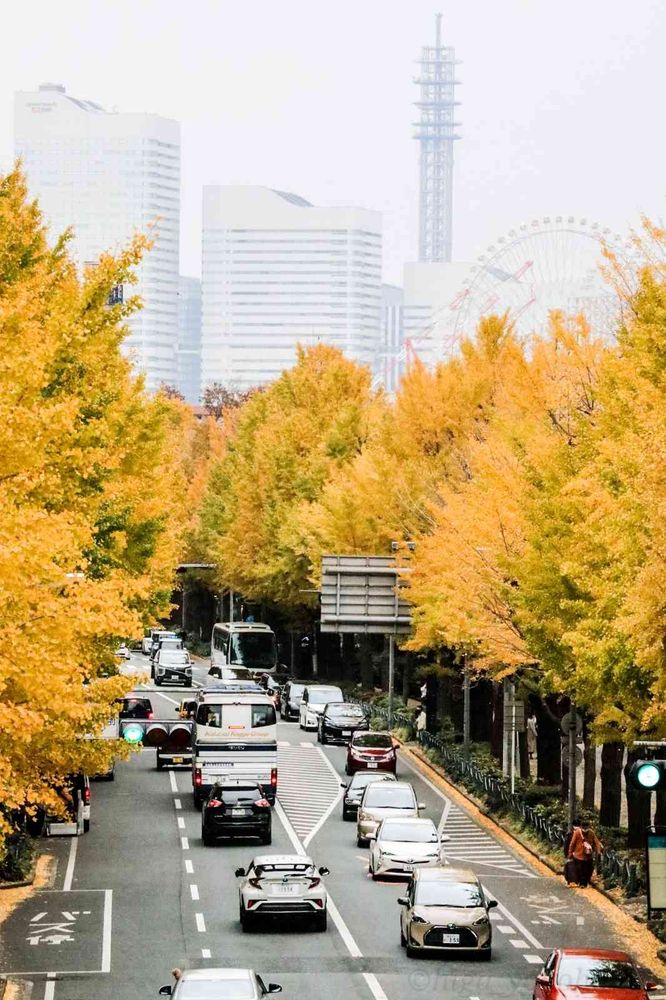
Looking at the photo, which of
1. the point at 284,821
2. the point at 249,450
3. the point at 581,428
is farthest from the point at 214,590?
the point at 581,428

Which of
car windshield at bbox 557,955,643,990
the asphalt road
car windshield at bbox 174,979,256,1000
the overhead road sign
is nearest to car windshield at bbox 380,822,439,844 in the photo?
the asphalt road

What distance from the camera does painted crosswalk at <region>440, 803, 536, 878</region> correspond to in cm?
4522

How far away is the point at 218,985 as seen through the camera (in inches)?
997

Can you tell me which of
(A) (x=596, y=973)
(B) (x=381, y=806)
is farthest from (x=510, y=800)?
(A) (x=596, y=973)

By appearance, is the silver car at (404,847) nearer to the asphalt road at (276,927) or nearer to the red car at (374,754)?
the asphalt road at (276,927)

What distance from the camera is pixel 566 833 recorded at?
45.9 meters

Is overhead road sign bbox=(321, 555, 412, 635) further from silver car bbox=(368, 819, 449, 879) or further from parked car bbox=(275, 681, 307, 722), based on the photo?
silver car bbox=(368, 819, 449, 879)

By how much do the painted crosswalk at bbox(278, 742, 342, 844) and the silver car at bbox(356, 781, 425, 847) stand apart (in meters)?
1.66

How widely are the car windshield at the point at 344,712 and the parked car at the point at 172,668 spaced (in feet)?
86.5

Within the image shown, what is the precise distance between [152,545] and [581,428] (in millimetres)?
12830

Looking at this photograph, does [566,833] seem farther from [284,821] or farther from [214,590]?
[214,590]

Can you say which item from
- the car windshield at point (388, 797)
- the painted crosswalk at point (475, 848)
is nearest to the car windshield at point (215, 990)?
the painted crosswalk at point (475, 848)

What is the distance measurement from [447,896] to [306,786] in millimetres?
26572

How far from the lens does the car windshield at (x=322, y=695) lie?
252 feet
